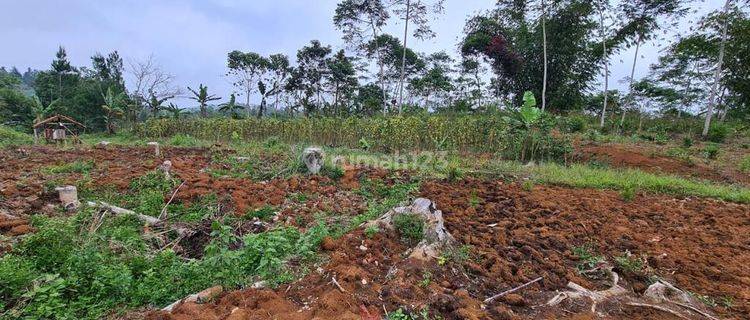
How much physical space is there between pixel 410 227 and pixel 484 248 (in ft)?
2.08

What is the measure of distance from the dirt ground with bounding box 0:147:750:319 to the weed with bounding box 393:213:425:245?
87 millimetres

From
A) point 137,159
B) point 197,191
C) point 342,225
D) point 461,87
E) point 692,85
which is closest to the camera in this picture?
point 342,225

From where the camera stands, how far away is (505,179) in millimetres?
6145

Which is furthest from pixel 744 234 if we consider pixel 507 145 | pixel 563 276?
pixel 507 145

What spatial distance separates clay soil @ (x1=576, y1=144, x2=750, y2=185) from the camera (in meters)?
7.69

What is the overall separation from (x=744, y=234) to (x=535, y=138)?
462 cm

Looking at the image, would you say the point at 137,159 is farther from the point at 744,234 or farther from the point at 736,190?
the point at 736,190

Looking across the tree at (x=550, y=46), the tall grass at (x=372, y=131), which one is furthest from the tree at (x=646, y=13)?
the tall grass at (x=372, y=131)

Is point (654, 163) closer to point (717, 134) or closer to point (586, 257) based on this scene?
point (717, 134)

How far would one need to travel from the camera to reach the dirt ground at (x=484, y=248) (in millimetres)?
2203

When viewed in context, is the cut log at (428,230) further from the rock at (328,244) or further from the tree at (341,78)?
the tree at (341,78)

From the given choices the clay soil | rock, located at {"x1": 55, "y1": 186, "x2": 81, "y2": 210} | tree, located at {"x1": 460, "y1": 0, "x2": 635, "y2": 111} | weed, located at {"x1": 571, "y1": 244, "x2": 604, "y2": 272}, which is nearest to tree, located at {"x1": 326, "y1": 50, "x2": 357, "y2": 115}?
tree, located at {"x1": 460, "y1": 0, "x2": 635, "y2": 111}

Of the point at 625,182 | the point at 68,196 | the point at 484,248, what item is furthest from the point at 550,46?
the point at 68,196

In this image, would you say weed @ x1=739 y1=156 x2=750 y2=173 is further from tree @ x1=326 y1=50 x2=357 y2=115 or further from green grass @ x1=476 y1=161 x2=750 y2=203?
tree @ x1=326 y1=50 x2=357 y2=115
